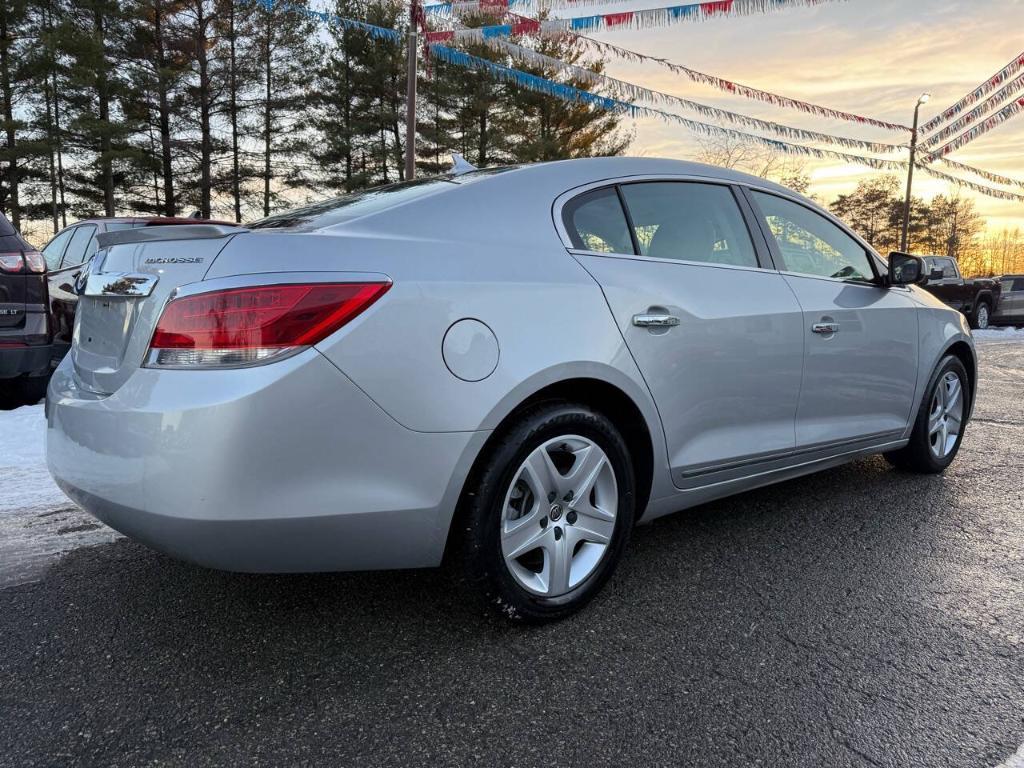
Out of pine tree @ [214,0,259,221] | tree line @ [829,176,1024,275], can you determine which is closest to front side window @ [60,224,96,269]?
pine tree @ [214,0,259,221]

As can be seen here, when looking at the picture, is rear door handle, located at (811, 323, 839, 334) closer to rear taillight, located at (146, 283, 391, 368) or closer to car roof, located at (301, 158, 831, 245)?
car roof, located at (301, 158, 831, 245)

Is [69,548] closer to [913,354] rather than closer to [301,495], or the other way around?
[301,495]

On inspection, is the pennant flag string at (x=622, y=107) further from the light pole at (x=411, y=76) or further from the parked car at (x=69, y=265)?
the parked car at (x=69, y=265)

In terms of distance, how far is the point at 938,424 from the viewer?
424cm

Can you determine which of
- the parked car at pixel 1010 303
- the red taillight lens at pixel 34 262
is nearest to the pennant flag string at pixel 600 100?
the parked car at pixel 1010 303

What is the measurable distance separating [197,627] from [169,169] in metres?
31.6

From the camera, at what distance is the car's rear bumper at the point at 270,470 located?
1.87 meters

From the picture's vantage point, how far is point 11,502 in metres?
3.69

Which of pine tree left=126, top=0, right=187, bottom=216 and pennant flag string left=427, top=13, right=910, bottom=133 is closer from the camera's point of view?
pennant flag string left=427, top=13, right=910, bottom=133

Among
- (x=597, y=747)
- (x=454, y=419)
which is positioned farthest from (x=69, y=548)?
(x=597, y=747)

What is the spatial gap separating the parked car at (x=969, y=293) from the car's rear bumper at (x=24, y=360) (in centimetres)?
1826

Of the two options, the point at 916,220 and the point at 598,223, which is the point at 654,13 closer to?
the point at 598,223

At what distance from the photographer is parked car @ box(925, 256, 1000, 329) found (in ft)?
60.4

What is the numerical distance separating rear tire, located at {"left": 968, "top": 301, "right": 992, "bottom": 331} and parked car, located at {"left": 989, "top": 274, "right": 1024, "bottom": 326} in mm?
261
